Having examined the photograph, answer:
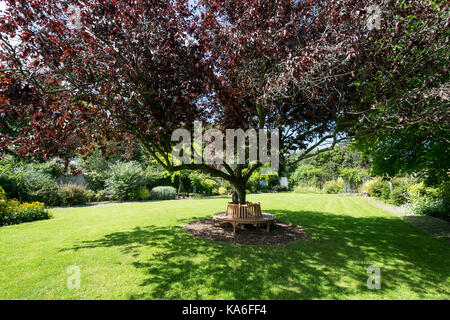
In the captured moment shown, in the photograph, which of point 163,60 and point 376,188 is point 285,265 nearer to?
point 163,60

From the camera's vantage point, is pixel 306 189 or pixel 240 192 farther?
pixel 306 189

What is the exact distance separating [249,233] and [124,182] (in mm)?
12829

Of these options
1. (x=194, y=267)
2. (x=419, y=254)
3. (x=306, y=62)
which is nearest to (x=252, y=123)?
(x=306, y=62)

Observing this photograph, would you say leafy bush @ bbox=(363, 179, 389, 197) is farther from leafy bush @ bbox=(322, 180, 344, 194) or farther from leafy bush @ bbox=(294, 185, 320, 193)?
leafy bush @ bbox=(294, 185, 320, 193)

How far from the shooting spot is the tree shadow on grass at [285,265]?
365 cm

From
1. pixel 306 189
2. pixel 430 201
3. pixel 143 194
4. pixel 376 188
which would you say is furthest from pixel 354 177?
pixel 143 194

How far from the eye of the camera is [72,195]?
46.6 ft

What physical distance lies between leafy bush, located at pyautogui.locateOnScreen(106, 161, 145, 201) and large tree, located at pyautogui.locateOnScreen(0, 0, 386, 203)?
11115 mm

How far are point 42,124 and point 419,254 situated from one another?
30.4 feet

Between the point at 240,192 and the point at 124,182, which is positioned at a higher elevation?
the point at 124,182

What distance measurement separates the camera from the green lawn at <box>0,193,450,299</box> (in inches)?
142

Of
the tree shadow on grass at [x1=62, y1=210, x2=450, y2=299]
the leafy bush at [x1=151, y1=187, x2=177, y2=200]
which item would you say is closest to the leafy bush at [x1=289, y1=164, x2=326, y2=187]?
the leafy bush at [x1=151, y1=187, x2=177, y2=200]

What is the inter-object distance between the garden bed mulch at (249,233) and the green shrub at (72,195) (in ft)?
32.6

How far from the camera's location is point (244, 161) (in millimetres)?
7578
